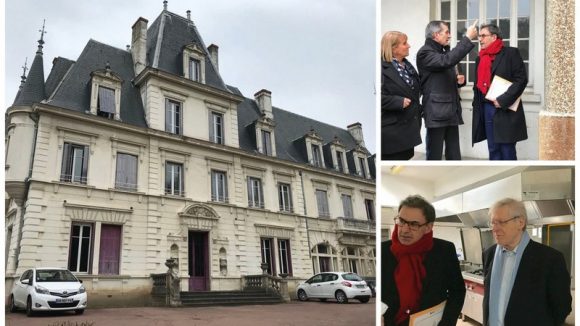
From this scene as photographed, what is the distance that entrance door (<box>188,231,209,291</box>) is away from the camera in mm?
3088

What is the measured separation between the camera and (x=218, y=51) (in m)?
3.35

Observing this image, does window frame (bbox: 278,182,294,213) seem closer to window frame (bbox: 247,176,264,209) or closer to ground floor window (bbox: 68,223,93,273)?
window frame (bbox: 247,176,264,209)

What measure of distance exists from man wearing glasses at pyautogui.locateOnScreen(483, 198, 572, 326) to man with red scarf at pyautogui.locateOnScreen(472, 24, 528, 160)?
298mm

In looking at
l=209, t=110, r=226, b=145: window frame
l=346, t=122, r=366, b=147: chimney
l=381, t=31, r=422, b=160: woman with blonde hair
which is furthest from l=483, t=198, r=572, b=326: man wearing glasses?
l=209, t=110, r=226, b=145: window frame

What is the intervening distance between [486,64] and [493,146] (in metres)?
0.40

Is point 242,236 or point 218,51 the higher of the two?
point 218,51

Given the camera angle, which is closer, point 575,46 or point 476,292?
point 476,292

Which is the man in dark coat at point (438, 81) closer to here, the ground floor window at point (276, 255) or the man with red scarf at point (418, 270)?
the man with red scarf at point (418, 270)

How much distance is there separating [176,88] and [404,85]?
138cm

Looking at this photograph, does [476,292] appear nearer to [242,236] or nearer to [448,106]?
[448,106]

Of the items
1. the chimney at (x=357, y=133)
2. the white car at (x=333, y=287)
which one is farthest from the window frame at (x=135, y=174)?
the chimney at (x=357, y=133)

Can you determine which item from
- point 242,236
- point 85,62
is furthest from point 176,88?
point 242,236

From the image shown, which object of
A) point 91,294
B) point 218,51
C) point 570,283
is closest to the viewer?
point 570,283

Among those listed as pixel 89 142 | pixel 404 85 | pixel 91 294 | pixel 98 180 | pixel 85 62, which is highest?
pixel 85 62
